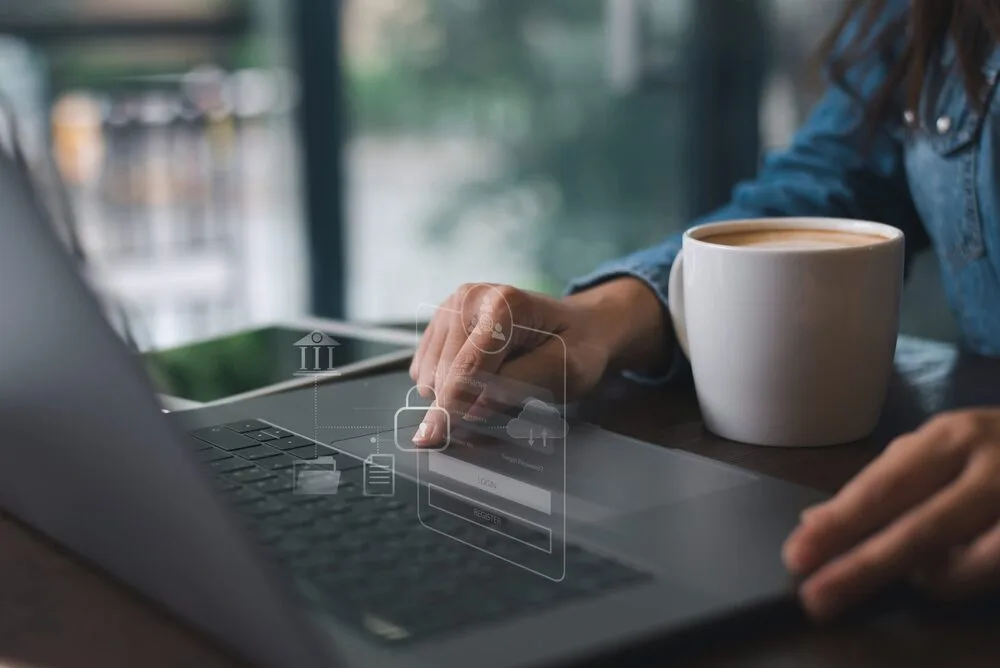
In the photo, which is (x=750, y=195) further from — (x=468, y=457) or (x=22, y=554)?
(x=22, y=554)

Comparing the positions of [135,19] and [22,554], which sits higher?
[135,19]

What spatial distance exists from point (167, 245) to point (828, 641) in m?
2.18

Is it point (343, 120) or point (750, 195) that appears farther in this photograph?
point (343, 120)

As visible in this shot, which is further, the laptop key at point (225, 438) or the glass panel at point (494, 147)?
the glass panel at point (494, 147)

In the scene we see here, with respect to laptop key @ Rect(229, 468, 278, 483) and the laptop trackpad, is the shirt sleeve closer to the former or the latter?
the laptop trackpad

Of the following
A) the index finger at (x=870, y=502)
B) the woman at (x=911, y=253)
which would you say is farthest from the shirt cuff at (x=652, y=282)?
the index finger at (x=870, y=502)

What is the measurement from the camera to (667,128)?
2.73 m

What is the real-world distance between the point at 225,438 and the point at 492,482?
16 centimetres

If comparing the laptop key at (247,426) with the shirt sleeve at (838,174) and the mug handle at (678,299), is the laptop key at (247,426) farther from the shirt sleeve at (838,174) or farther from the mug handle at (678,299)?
the shirt sleeve at (838,174)

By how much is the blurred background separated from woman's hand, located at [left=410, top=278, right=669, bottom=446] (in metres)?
1.35

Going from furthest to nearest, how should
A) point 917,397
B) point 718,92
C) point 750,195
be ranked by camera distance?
point 718,92 < point 750,195 < point 917,397

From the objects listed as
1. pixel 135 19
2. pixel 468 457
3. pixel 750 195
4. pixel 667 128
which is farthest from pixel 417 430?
pixel 667 128

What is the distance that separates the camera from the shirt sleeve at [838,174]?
964mm

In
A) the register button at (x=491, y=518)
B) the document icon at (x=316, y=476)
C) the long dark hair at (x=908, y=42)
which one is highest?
the long dark hair at (x=908, y=42)
